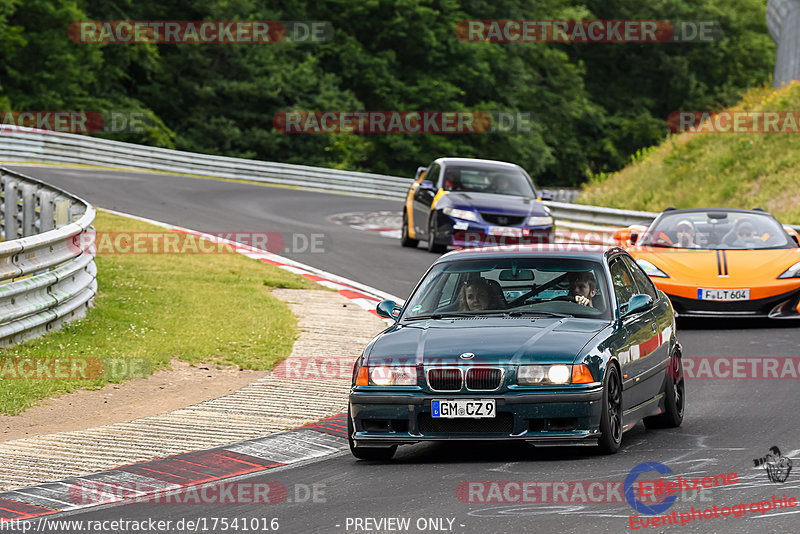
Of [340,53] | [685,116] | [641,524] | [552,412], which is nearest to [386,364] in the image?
[552,412]

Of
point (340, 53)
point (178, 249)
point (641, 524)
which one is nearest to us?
point (641, 524)

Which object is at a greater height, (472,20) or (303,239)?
(472,20)

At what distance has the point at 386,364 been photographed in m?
8.11

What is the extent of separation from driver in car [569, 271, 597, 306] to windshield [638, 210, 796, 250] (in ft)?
23.2

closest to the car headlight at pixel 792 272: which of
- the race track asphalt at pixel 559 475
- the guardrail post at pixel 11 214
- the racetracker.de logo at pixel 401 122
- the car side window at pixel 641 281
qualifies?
the race track asphalt at pixel 559 475

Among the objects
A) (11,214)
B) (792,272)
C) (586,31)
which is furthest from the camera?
(586,31)

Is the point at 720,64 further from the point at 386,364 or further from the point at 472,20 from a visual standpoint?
the point at 386,364

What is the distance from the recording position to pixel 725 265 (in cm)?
1518

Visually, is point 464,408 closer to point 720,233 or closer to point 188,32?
point 720,233

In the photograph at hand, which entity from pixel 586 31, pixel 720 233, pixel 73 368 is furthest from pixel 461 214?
pixel 586 31

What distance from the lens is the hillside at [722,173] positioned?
98.0 feet

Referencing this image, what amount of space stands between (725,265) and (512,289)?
6570 millimetres

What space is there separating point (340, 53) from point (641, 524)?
5367 cm

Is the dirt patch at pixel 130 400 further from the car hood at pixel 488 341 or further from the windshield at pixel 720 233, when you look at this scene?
the windshield at pixel 720 233
